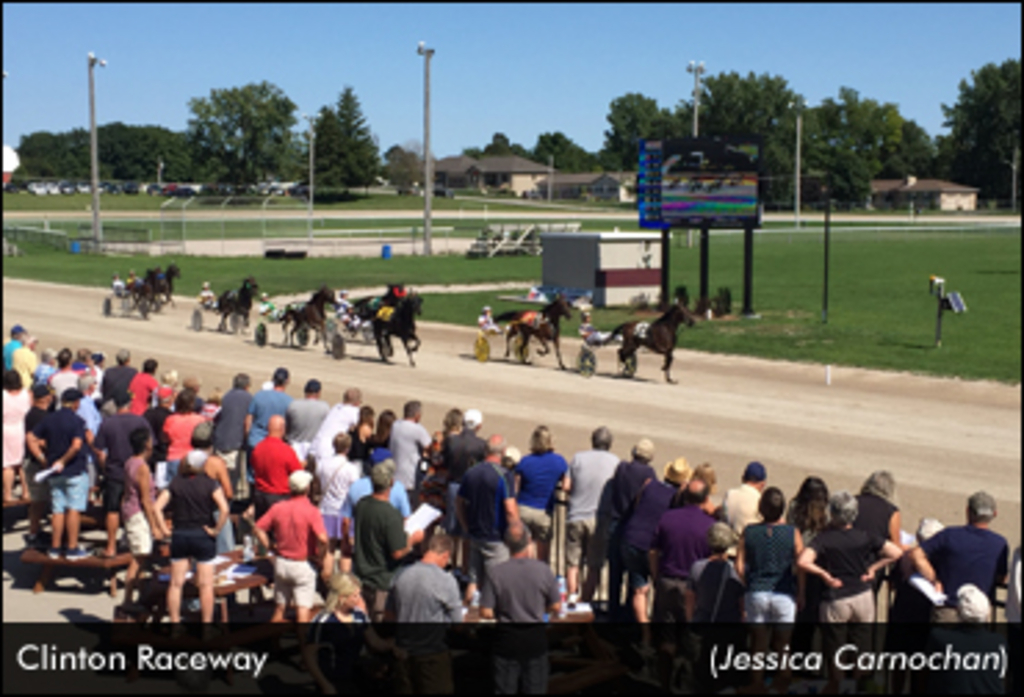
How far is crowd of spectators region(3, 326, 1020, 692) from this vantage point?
6891 mm

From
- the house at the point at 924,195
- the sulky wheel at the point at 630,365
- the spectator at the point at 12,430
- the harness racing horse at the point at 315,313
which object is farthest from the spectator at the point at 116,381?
the house at the point at 924,195

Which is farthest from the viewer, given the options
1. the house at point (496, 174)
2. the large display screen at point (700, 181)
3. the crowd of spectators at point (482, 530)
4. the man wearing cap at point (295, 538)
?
the house at point (496, 174)

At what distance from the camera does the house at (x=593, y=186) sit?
139375 millimetres

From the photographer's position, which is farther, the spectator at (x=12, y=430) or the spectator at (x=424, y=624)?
the spectator at (x=12, y=430)

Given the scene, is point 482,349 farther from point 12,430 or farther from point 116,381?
point 12,430

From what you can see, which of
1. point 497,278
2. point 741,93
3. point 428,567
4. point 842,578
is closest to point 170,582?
point 428,567

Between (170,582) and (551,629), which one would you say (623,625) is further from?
(170,582)

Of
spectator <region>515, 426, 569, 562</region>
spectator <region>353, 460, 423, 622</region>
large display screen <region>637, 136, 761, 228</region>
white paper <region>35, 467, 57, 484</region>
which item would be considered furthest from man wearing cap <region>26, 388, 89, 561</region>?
large display screen <region>637, 136, 761, 228</region>

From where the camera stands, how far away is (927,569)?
6.90 meters

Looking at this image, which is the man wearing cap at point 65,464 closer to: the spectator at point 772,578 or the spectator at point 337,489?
the spectator at point 337,489

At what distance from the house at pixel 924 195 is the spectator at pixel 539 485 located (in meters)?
120

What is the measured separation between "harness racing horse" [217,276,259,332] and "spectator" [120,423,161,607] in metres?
19.2

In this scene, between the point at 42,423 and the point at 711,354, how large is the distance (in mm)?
17714

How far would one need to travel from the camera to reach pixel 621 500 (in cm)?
849
